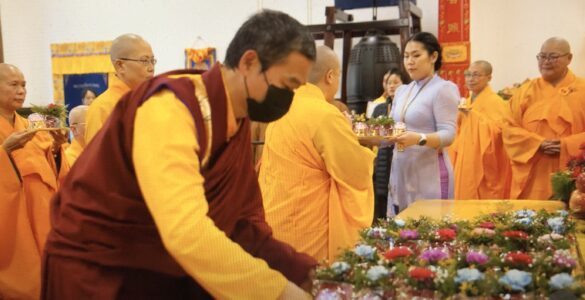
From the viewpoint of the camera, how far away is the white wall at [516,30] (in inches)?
237

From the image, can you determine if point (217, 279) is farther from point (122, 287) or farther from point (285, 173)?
point (285, 173)

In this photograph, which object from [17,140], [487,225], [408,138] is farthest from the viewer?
[17,140]

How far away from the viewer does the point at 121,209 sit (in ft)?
3.80

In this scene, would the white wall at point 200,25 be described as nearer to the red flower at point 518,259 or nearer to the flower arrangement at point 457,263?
the flower arrangement at point 457,263

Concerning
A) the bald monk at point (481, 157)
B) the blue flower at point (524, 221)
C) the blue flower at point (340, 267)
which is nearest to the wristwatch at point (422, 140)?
the blue flower at point (524, 221)

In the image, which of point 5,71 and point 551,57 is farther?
point 551,57

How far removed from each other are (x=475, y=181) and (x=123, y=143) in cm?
367

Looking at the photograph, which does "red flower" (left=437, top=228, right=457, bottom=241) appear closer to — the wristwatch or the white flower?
the white flower

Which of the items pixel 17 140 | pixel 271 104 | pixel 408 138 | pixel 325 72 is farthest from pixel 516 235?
pixel 17 140

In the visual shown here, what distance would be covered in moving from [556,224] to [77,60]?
7517 millimetres

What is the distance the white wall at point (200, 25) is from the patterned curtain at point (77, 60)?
11 cm

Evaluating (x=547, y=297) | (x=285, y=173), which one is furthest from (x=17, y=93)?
(x=547, y=297)

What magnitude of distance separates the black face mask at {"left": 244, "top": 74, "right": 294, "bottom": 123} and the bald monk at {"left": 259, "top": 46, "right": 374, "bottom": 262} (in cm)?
91

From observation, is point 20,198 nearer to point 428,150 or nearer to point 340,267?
point 428,150
